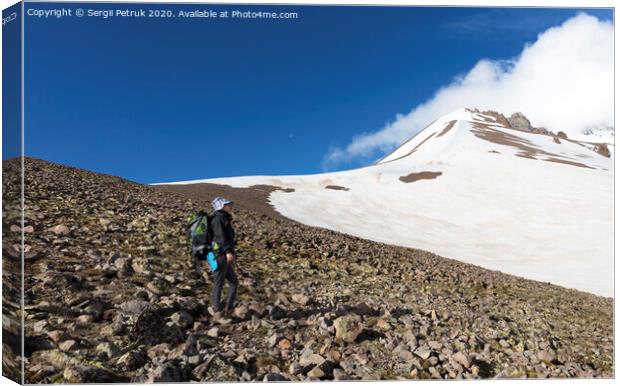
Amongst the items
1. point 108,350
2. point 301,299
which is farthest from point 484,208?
point 108,350

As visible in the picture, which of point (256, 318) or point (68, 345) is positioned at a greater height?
point (68, 345)

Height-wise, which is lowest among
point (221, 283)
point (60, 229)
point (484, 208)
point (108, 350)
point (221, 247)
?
point (108, 350)

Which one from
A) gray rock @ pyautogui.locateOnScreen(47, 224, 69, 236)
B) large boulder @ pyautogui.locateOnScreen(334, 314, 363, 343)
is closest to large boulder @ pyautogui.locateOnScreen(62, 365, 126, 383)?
large boulder @ pyautogui.locateOnScreen(334, 314, 363, 343)

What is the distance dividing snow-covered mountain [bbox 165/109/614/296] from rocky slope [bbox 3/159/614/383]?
1180 centimetres

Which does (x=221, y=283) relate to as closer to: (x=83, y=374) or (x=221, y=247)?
(x=221, y=247)

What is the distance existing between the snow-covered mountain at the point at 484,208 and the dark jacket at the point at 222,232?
18.8m

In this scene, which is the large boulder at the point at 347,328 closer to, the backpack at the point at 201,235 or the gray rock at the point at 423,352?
the gray rock at the point at 423,352

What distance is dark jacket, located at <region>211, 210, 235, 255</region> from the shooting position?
860 cm

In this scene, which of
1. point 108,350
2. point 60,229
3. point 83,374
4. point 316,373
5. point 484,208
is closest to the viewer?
point 83,374

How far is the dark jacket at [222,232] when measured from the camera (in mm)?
8598

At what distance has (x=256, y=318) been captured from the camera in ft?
28.7

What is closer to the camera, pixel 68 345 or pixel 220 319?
pixel 68 345

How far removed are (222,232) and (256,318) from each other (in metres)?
1.91

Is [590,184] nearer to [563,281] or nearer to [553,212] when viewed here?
[553,212]
